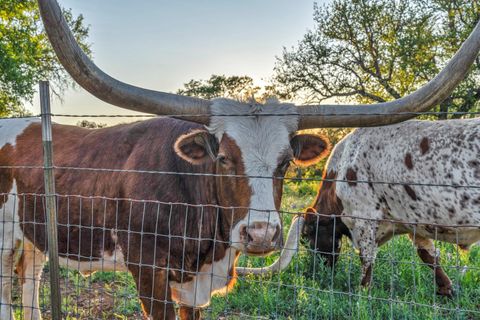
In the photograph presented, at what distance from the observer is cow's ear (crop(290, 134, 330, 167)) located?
346 cm

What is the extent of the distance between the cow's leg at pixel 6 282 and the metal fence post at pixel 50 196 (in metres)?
1.42

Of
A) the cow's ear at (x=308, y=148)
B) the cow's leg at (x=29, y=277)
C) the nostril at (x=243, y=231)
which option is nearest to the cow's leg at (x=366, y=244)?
the cow's ear at (x=308, y=148)

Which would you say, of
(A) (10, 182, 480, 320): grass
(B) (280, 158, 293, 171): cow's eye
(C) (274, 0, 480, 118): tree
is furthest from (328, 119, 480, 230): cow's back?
(C) (274, 0, 480, 118): tree

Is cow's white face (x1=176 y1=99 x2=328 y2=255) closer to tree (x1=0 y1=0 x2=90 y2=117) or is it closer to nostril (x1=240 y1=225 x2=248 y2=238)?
nostril (x1=240 y1=225 x2=248 y2=238)

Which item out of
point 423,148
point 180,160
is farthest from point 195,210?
point 423,148

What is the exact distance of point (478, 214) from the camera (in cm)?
439

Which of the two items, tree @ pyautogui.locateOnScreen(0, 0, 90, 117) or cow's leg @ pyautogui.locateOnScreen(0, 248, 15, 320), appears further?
tree @ pyautogui.locateOnScreen(0, 0, 90, 117)

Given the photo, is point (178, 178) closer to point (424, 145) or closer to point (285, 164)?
point (285, 164)

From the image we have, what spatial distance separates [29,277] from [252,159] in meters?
2.82

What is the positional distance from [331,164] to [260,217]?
3.67m

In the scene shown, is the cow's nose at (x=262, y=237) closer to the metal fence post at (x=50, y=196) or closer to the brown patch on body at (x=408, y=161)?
the metal fence post at (x=50, y=196)

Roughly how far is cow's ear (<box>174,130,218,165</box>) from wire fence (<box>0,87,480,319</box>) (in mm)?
198

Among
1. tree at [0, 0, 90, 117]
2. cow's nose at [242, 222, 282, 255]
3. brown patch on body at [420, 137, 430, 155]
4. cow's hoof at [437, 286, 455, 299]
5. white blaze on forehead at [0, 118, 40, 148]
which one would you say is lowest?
cow's hoof at [437, 286, 455, 299]

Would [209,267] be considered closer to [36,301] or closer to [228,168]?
[228,168]
